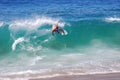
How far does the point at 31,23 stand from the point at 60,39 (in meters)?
3.30

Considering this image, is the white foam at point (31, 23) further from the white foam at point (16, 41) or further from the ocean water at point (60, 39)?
the white foam at point (16, 41)

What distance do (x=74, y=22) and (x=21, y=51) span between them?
6.36 meters

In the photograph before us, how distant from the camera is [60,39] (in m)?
23.5

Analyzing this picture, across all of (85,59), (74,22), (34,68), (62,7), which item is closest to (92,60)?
(85,59)

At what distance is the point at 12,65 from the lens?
1897 cm

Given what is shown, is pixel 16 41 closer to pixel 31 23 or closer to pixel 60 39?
pixel 60 39

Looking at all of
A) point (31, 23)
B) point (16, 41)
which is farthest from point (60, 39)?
point (31, 23)

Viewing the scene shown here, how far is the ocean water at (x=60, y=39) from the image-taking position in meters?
18.6

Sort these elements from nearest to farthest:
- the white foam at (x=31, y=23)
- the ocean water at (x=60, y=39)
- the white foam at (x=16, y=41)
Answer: the ocean water at (x=60, y=39) → the white foam at (x=16, y=41) → the white foam at (x=31, y=23)

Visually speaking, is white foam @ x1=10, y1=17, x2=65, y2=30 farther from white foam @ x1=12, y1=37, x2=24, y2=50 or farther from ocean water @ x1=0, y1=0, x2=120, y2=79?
white foam @ x1=12, y1=37, x2=24, y2=50

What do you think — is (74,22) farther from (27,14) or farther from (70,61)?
(70,61)

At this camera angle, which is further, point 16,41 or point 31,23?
point 31,23

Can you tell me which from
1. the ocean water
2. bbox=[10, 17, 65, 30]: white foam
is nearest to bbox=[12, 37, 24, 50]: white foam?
the ocean water

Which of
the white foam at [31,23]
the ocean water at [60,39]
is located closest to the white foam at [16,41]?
the ocean water at [60,39]
